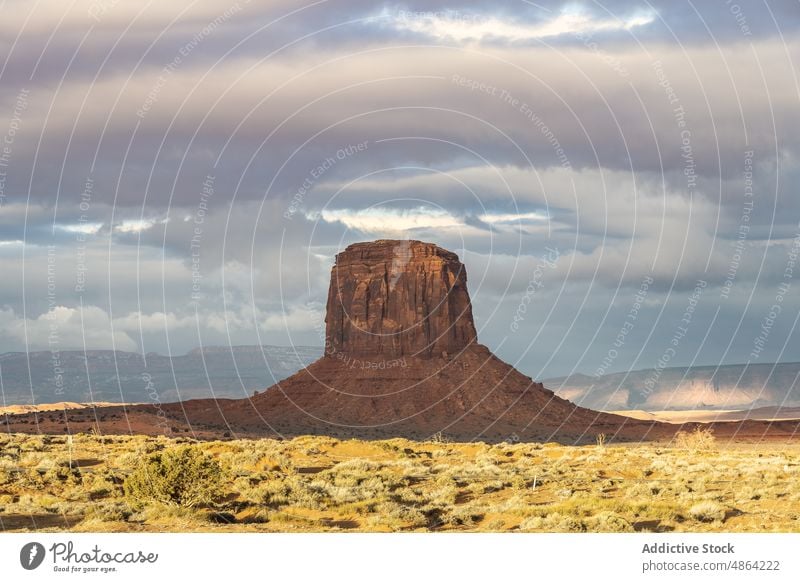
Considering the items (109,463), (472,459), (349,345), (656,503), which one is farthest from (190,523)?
(349,345)

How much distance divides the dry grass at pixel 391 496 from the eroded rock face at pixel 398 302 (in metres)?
92.8

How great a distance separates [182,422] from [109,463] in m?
75.4

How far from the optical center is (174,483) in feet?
104

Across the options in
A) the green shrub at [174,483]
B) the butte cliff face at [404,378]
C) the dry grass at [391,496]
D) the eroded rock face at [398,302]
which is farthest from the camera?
the eroded rock face at [398,302]

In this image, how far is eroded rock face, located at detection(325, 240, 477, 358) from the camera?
149m

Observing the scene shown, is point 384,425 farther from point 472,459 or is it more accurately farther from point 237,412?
point 472,459

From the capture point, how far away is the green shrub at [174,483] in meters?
31.3

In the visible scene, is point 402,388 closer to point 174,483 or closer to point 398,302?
point 398,302

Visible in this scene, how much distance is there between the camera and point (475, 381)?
139250 millimetres

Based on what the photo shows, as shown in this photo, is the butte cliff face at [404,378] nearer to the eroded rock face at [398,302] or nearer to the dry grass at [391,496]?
the eroded rock face at [398,302]
